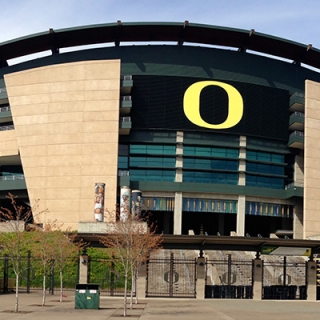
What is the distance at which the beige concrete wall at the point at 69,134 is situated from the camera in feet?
287

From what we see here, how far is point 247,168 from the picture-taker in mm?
93312

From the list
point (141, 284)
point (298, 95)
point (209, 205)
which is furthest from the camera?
point (298, 95)

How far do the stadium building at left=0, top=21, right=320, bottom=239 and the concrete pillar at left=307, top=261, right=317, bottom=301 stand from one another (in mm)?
35539

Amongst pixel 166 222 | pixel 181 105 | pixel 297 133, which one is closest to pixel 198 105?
pixel 181 105

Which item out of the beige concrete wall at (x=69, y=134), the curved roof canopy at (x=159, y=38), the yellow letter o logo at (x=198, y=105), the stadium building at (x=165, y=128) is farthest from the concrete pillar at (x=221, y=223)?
the curved roof canopy at (x=159, y=38)

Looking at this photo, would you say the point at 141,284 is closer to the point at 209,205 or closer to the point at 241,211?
the point at 209,205

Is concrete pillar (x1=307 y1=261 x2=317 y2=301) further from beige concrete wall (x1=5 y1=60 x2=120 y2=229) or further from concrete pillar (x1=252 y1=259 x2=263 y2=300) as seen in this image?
beige concrete wall (x1=5 y1=60 x2=120 y2=229)

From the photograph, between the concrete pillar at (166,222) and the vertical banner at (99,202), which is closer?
the vertical banner at (99,202)

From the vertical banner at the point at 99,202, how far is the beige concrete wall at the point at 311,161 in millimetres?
29790

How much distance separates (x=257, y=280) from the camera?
49.7 m

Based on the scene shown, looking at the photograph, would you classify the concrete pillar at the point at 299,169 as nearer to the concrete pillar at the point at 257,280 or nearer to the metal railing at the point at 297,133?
the metal railing at the point at 297,133

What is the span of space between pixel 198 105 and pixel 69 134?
18823 millimetres

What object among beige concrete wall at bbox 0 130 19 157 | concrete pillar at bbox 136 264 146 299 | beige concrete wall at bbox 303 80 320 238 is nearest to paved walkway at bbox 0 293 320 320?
concrete pillar at bbox 136 264 146 299

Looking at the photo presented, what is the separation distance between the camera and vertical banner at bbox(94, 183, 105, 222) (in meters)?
80.8
